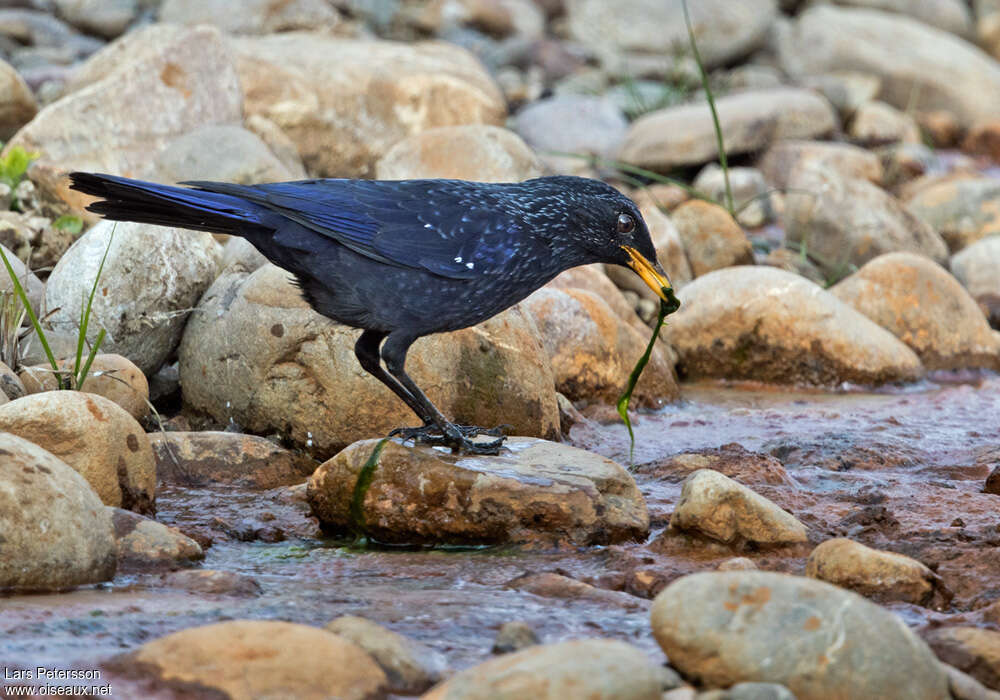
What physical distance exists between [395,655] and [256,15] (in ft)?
36.6

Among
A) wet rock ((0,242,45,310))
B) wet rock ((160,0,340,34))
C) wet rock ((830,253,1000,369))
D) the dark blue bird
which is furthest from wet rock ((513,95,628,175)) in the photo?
the dark blue bird

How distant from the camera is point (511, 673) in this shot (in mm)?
2941

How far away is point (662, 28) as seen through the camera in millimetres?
15734

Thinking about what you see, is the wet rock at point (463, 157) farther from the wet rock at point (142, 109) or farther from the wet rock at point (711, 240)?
the wet rock at point (142, 109)

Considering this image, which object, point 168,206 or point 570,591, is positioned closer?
point 570,591

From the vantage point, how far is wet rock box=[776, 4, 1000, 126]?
1513 cm

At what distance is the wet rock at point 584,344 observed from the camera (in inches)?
264

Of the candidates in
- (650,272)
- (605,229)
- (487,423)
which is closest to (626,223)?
(605,229)

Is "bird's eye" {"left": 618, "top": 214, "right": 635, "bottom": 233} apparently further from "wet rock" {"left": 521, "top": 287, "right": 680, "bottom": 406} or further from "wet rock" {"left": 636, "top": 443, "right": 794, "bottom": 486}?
"wet rock" {"left": 521, "top": 287, "right": 680, "bottom": 406}

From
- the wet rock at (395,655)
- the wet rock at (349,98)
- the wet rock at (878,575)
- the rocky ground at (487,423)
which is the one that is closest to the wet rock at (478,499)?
the rocky ground at (487,423)

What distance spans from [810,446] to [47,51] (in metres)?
10.3

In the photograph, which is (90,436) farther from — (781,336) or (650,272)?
(781,336)

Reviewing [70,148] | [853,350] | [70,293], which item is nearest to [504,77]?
[70,148]

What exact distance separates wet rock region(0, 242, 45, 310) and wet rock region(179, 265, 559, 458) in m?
0.79
